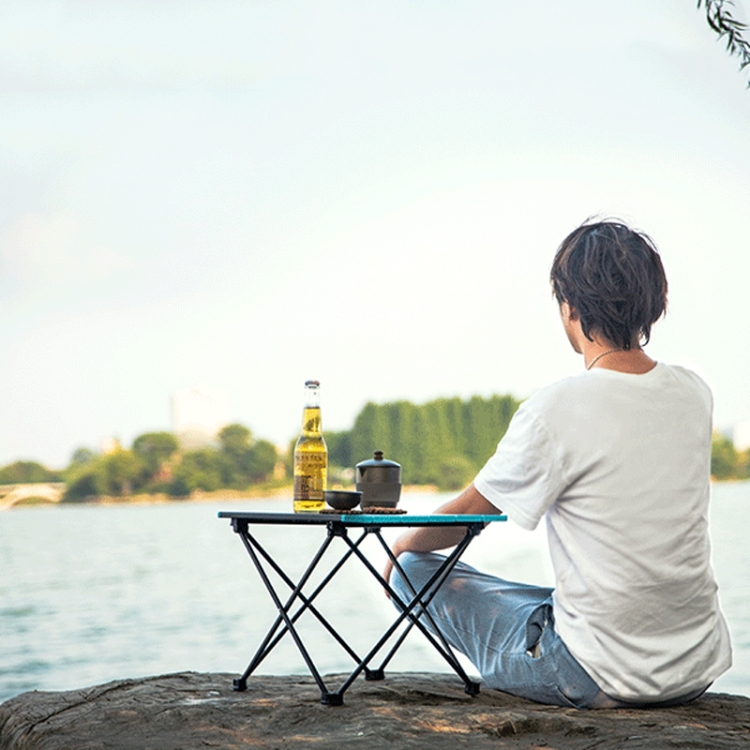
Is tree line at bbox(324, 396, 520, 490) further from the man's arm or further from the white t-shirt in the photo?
the white t-shirt

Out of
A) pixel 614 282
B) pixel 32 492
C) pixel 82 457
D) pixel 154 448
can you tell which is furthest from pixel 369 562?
pixel 154 448

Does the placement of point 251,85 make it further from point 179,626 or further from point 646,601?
point 646,601

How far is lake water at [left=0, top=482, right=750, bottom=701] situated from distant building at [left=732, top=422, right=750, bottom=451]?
2.74 m

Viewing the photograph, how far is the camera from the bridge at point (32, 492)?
117 ft

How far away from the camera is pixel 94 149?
50.4 m

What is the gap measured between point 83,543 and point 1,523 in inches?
268

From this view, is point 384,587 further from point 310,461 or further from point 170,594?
point 170,594

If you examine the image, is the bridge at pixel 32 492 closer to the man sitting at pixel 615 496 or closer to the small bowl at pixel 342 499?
the small bowl at pixel 342 499

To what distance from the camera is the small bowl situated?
86.7 inches

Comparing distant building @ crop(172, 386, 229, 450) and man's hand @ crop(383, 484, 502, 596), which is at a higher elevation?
distant building @ crop(172, 386, 229, 450)

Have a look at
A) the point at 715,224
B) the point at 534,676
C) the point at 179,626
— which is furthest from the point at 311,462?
the point at 715,224

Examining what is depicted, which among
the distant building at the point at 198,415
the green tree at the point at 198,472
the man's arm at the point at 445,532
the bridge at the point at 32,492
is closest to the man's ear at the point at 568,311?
the man's arm at the point at 445,532

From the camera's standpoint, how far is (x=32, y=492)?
36656 mm

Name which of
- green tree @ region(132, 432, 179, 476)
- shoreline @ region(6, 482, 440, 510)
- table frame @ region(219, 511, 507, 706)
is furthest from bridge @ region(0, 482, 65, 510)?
table frame @ region(219, 511, 507, 706)
